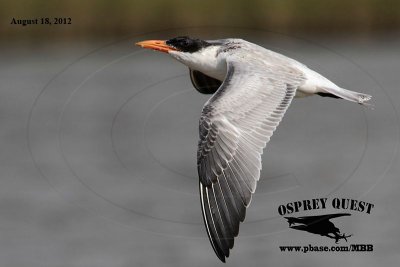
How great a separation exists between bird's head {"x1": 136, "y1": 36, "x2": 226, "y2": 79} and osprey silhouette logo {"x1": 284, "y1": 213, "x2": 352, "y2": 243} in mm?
3031

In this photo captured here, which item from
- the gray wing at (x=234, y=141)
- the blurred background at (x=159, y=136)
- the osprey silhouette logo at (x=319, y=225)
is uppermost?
the gray wing at (x=234, y=141)

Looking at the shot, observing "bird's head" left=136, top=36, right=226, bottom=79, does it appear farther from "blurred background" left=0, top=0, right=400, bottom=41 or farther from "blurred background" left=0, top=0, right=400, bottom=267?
"blurred background" left=0, top=0, right=400, bottom=41

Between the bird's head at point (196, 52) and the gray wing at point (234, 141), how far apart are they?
0.52m

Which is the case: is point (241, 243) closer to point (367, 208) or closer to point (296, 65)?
point (367, 208)

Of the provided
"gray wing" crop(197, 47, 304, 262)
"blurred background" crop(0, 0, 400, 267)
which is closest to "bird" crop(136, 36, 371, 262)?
"gray wing" crop(197, 47, 304, 262)

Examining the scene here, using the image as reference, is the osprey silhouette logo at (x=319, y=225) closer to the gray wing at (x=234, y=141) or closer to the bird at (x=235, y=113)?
the bird at (x=235, y=113)

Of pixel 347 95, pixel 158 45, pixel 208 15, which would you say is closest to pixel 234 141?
pixel 347 95

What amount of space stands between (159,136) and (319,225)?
199 inches

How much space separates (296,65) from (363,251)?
4237 millimetres

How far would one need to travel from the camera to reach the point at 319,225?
16.4m

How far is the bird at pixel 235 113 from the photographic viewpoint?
1206 cm

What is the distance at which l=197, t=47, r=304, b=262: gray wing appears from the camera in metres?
12.0

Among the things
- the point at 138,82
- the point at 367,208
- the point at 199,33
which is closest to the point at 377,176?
the point at 367,208

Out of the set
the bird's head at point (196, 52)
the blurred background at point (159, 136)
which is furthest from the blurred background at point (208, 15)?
the bird's head at point (196, 52)
